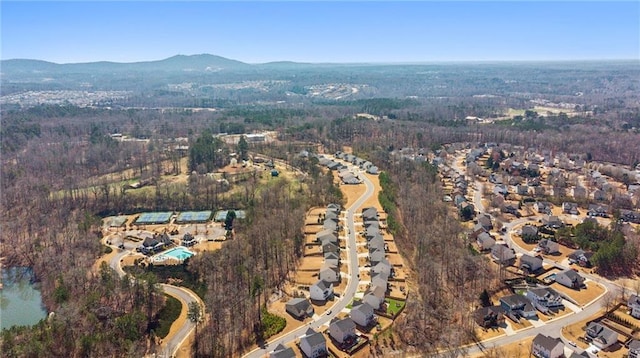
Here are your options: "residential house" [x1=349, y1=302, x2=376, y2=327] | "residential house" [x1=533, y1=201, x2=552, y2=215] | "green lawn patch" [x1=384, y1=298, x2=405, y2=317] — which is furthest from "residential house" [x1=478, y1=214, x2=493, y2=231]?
"residential house" [x1=349, y1=302, x2=376, y2=327]

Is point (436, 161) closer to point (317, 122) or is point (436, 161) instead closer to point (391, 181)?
point (391, 181)

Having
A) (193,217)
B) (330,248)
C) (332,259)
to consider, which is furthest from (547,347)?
(193,217)

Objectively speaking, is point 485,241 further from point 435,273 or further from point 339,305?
point 339,305

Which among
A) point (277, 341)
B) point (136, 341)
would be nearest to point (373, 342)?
point (277, 341)

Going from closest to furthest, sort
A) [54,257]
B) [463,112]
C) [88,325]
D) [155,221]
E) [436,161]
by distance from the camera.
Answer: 1. [88,325]
2. [54,257]
3. [155,221]
4. [436,161]
5. [463,112]

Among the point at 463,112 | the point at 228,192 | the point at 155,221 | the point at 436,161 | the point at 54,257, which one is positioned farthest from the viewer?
the point at 463,112

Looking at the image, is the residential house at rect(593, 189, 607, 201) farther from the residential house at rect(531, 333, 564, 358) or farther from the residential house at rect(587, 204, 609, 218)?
the residential house at rect(531, 333, 564, 358)

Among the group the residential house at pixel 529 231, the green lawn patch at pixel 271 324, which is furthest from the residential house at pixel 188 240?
Result: the residential house at pixel 529 231
